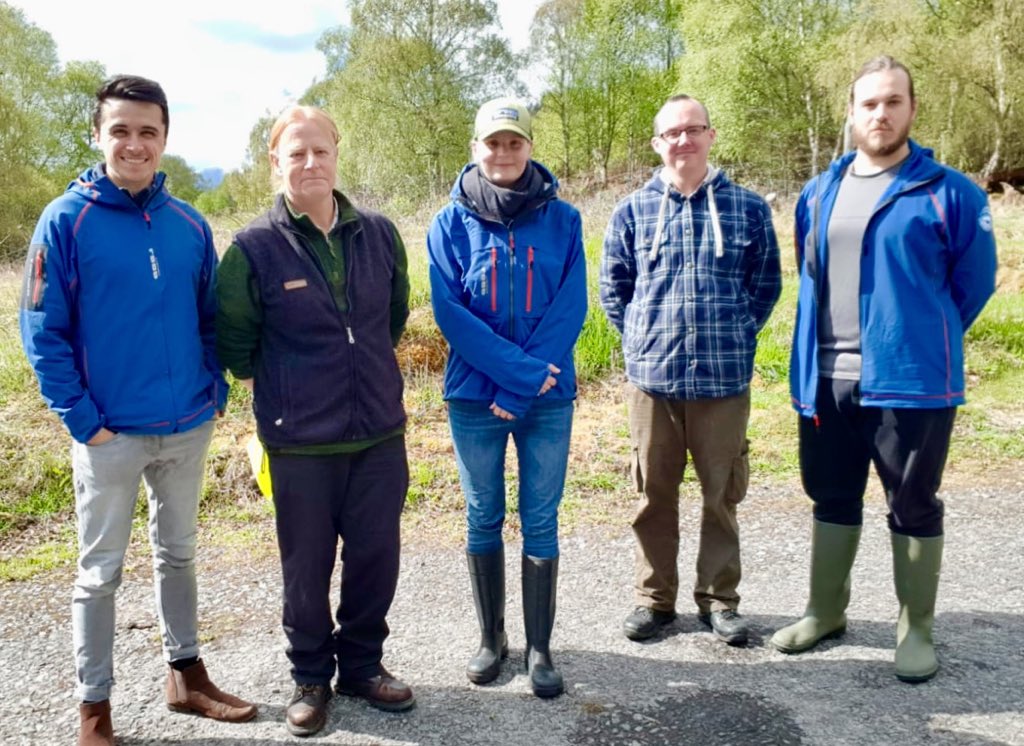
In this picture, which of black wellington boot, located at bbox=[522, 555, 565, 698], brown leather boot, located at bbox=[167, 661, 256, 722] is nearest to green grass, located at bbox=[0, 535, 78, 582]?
brown leather boot, located at bbox=[167, 661, 256, 722]

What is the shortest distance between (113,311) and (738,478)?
99.2 inches

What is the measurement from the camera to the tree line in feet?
72.0

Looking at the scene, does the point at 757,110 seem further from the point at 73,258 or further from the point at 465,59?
the point at 73,258

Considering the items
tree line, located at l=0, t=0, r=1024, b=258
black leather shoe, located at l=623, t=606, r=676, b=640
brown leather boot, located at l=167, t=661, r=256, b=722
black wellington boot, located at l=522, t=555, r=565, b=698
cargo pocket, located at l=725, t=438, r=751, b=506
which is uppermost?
tree line, located at l=0, t=0, r=1024, b=258

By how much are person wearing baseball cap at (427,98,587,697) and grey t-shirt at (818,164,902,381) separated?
98 cm

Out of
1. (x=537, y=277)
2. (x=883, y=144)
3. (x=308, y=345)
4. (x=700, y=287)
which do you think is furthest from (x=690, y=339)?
(x=308, y=345)

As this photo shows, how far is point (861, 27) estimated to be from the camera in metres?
23.3

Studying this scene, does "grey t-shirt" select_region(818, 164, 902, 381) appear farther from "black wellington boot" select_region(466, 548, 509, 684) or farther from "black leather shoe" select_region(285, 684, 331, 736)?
"black leather shoe" select_region(285, 684, 331, 736)

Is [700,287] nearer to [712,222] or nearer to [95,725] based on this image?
[712,222]

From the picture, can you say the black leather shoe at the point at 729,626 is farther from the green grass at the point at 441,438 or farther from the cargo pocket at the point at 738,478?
the green grass at the point at 441,438

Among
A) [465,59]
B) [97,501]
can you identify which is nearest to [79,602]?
[97,501]

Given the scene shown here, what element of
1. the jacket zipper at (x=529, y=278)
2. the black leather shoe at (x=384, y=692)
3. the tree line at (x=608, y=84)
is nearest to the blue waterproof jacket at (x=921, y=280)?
the jacket zipper at (x=529, y=278)

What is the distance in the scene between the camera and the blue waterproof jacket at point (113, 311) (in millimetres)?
2531

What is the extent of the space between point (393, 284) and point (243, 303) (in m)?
0.58
